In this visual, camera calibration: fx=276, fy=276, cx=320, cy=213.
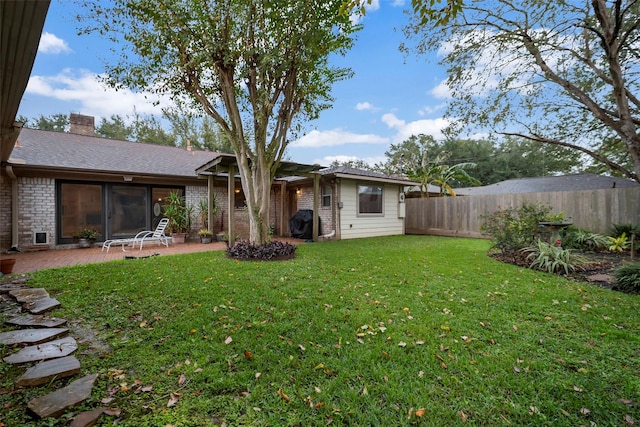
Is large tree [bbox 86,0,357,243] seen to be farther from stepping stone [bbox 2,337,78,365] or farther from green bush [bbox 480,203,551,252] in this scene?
green bush [bbox 480,203,551,252]

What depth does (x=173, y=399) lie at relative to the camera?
1.81 metres

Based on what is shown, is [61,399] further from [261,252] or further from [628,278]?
[628,278]

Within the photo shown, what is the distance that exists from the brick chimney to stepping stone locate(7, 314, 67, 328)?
12.8 meters

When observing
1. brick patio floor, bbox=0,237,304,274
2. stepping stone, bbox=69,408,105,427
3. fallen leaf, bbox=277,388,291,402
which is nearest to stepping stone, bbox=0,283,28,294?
brick patio floor, bbox=0,237,304,274

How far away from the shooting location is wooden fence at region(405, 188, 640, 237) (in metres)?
7.57

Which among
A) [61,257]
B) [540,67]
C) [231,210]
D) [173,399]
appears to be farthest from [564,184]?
[61,257]

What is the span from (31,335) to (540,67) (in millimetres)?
10655

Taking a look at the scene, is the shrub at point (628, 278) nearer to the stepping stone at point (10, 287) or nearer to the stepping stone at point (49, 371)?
the stepping stone at point (49, 371)

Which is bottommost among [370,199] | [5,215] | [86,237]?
[86,237]

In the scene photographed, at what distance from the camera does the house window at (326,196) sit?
1070 cm

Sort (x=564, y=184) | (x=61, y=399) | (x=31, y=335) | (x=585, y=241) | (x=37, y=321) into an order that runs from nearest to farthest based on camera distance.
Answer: (x=61, y=399) < (x=31, y=335) < (x=37, y=321) < (x=585, y=241) < (x=564, y=184)

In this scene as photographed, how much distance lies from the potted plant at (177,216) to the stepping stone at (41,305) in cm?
636

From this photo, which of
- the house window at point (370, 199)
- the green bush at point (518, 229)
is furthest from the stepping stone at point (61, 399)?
the house window at point (370, 199)

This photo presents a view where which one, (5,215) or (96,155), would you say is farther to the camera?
(96,155)
